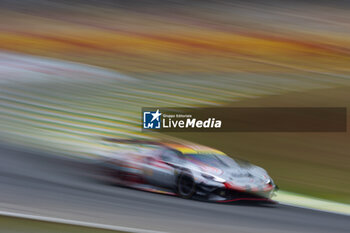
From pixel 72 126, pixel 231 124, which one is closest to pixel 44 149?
pixel 72 126

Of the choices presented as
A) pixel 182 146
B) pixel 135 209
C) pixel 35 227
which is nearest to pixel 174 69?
pixel 182 146

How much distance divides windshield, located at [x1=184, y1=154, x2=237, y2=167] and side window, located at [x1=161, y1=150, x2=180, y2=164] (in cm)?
12

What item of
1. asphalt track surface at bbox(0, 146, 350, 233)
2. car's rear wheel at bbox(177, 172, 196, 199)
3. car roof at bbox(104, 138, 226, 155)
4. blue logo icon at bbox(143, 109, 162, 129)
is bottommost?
asphalt track surface at bbox(0, 146, 350, 233)

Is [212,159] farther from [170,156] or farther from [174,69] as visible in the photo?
[174,69]

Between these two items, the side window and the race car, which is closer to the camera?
the race car

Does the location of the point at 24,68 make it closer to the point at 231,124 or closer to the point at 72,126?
the point at 72,126

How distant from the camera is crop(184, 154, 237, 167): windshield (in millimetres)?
4821

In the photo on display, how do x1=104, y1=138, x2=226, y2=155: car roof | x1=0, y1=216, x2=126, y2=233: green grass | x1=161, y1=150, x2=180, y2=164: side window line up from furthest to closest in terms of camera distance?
1. x1=104, y1=138, x2=226, y2=155: car roof
2. x1=161, y1=150, x2=180, y2=164: side window
3. x1=0, y1=216, x2=126, y2=233: green grass

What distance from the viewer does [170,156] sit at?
4812 millimetres

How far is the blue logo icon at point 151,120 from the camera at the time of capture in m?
5.40

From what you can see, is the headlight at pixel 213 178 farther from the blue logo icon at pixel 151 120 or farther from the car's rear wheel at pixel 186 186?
the blue logo icon at pixel 151 120

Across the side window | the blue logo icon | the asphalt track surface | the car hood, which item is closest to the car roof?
the side window

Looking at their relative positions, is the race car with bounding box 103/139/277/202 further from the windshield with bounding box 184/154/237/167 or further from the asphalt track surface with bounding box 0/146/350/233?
the asphalt track surface with bounding box 0/146/350/233

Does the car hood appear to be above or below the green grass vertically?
above
